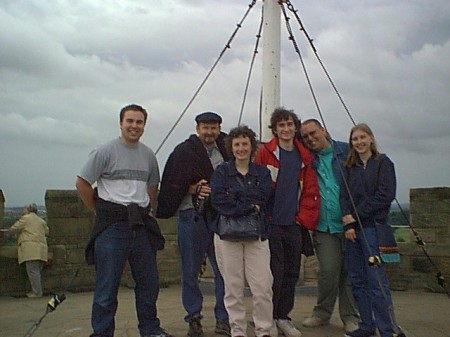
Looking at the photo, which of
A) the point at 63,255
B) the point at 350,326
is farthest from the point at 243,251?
the point at 63,255

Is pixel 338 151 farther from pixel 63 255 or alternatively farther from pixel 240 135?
pixel 63 255

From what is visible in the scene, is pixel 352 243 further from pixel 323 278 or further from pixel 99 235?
pixel 99 235

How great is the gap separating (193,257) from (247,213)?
69 centimetres

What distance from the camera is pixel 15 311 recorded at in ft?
23.6

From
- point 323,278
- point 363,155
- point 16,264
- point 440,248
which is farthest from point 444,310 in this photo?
point 16,264

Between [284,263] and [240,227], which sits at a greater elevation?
[240,227]

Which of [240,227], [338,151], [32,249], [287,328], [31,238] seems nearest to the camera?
[240,227]

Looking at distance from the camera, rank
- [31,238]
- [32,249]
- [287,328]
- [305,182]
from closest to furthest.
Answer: [287,328], [305,182], [32,249], [31,238]

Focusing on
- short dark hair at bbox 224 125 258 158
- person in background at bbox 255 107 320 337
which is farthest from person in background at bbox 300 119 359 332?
short dark hair at bbox 224 125 258 158

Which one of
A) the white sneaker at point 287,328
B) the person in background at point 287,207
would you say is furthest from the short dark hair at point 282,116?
the white sneaker at point 287,328

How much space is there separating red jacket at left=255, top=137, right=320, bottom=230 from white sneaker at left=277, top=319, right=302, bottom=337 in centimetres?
76

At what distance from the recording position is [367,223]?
188 inches

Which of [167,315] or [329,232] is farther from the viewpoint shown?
[167,315]

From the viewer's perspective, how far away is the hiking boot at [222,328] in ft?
16.2
